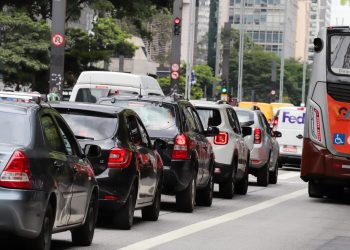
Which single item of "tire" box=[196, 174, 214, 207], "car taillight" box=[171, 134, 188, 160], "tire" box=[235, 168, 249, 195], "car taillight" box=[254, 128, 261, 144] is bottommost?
"tire" box=[235, 168, 249, 195]

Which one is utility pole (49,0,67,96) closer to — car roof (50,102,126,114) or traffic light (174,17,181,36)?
traffic light (174,17,181,36)

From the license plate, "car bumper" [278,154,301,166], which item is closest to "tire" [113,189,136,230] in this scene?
the license plate

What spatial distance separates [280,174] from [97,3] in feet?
57.6

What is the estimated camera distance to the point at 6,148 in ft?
35.1

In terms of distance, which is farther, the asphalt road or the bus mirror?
the bus mirror

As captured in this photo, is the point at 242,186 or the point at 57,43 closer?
the point at 242,186

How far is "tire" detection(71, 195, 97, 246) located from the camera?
1334cm

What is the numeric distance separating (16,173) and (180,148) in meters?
8.10

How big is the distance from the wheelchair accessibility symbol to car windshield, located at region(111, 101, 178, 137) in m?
5.65

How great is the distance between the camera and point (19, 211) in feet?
34.6

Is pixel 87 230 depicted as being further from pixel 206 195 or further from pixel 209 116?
pixel 209 116

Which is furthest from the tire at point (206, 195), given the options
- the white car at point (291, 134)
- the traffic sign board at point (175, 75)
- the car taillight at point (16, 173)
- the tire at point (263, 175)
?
the traffic sign board at point (175, 75)

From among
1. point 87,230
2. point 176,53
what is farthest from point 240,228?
point 176,53

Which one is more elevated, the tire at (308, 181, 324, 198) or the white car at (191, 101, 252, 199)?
the white car at (191, 101, 252, 199)
